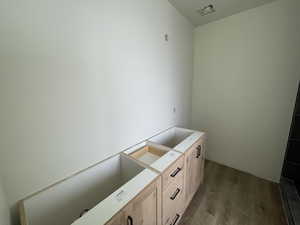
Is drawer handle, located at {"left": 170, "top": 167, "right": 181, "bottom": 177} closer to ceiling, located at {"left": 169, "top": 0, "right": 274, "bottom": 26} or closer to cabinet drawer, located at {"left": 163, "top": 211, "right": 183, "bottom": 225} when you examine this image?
cabinet drawer, located at {"left": 163, "top": 211, "right": 183, "bottom": 225}

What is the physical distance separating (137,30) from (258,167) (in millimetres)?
2804

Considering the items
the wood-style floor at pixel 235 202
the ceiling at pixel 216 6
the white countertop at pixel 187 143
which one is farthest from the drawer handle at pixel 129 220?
the ceiling at pixel 216 6

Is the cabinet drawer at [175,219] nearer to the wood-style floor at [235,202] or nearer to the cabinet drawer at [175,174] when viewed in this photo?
the wood-style floor at [235,202]

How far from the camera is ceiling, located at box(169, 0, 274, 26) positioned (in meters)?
1.77

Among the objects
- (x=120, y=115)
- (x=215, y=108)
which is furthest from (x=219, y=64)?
(x=120, y=115)

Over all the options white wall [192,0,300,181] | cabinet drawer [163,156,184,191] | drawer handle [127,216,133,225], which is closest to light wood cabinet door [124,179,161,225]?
drawer handle [127,216,133,225]

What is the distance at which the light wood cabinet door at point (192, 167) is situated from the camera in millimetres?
1484

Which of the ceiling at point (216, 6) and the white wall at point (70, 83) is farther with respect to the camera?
the ceiling at point (216, 6)

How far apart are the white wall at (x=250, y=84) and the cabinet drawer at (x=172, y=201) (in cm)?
155

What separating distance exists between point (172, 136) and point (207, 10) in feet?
6.69

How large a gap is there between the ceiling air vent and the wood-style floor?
8.88 feet

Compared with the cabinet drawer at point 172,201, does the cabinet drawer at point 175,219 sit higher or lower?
lower

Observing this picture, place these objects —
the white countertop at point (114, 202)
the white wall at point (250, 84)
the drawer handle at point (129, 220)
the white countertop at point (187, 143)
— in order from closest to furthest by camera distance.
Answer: the white countertop at point (114, 202), the drawer handle at point (129, 220), the white countertop at point (187, 143), the white wall at point (250, 84)

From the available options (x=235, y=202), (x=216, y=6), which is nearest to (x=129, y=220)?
(x=235, y=202)
